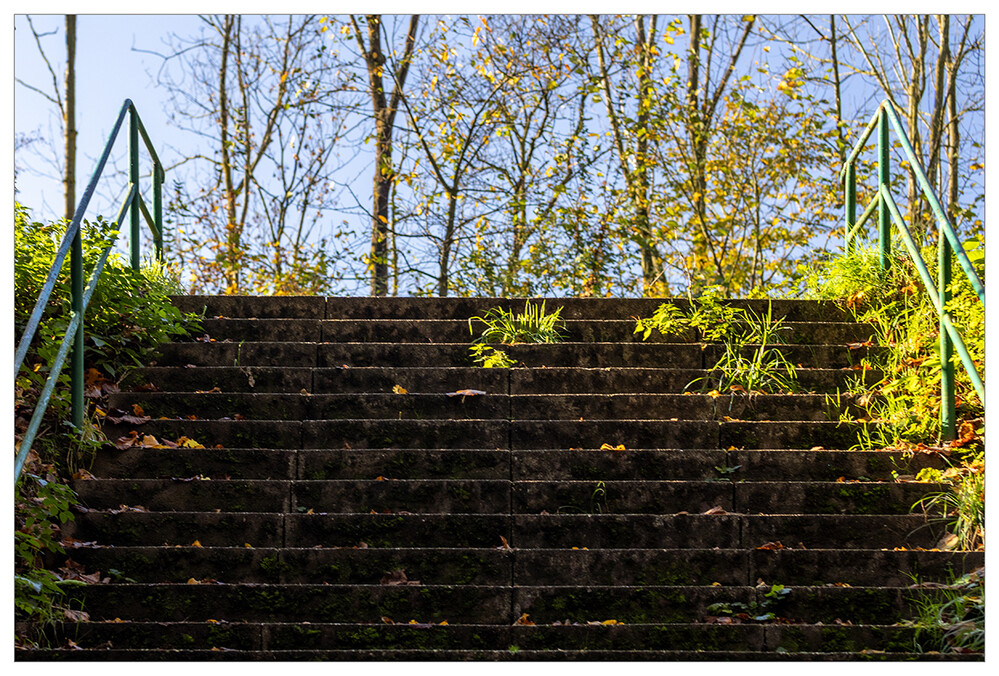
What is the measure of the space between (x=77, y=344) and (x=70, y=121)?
8.42 meters

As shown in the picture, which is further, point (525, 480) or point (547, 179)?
point (547, 179)

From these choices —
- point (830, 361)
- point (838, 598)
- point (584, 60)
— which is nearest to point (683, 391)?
point (830, 361)

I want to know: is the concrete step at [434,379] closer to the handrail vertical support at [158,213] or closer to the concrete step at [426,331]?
the concrete step at [426,331]

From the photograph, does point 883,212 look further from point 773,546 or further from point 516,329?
point 773,546

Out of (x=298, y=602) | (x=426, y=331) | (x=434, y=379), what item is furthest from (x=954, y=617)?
(x=426, y=331)

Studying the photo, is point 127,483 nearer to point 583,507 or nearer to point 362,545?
point 362,545

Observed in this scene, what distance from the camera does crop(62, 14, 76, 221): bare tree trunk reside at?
37.0 feet

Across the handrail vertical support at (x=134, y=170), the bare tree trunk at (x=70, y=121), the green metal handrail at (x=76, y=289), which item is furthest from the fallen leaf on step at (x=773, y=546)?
the bare tree trunk at (x=70, y=121)

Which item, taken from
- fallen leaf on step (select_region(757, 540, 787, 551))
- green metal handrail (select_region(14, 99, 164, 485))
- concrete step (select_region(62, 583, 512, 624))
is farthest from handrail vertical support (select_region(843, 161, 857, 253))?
green metal handrail (select_region(14, 99, 164, 485))

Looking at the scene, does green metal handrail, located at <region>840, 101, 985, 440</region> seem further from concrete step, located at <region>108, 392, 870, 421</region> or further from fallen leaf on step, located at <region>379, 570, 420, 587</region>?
fallen leaf on step, located at <region>379, 570, 420, 587</region>

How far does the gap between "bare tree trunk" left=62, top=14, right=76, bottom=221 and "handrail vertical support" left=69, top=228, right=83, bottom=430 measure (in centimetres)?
788

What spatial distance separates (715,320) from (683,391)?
2.06 feet

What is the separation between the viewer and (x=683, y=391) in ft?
16.2

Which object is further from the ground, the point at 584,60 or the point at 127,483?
the point at 584,60
